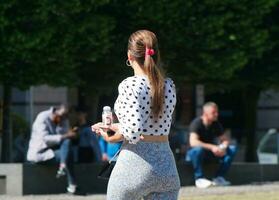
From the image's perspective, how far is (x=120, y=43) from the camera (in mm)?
17422

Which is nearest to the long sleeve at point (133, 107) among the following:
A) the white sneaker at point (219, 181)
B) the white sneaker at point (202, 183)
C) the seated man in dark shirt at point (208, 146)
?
the seated man in dark shirt at point (208, 146)

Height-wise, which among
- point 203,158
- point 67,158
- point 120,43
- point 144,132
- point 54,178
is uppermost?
point 120,43

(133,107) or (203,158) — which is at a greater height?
(133,107)

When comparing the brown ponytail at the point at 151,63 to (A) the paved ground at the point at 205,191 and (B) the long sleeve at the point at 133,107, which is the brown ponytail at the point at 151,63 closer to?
(B) the long sleeve at the point at 133,107

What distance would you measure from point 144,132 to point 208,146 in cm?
931

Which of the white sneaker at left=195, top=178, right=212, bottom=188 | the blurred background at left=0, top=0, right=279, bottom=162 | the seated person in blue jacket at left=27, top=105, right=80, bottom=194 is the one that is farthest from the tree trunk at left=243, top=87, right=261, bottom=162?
the seated person in blue jacket at left=27, top=105, right=80, bottom=194

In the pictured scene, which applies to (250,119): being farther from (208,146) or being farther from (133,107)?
(133,107)

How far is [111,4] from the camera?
55.7 feet

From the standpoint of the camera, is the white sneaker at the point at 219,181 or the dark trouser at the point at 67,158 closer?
the dark trouser at the point at 67,158

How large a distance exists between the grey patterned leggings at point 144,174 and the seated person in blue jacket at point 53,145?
7.86 meters

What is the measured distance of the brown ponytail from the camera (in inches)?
245

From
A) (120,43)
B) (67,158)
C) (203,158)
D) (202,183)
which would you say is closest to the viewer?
(67,158)

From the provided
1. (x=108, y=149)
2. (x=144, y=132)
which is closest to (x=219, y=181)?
(x=108, y=149)

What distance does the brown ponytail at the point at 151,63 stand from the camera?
6.23 metres
